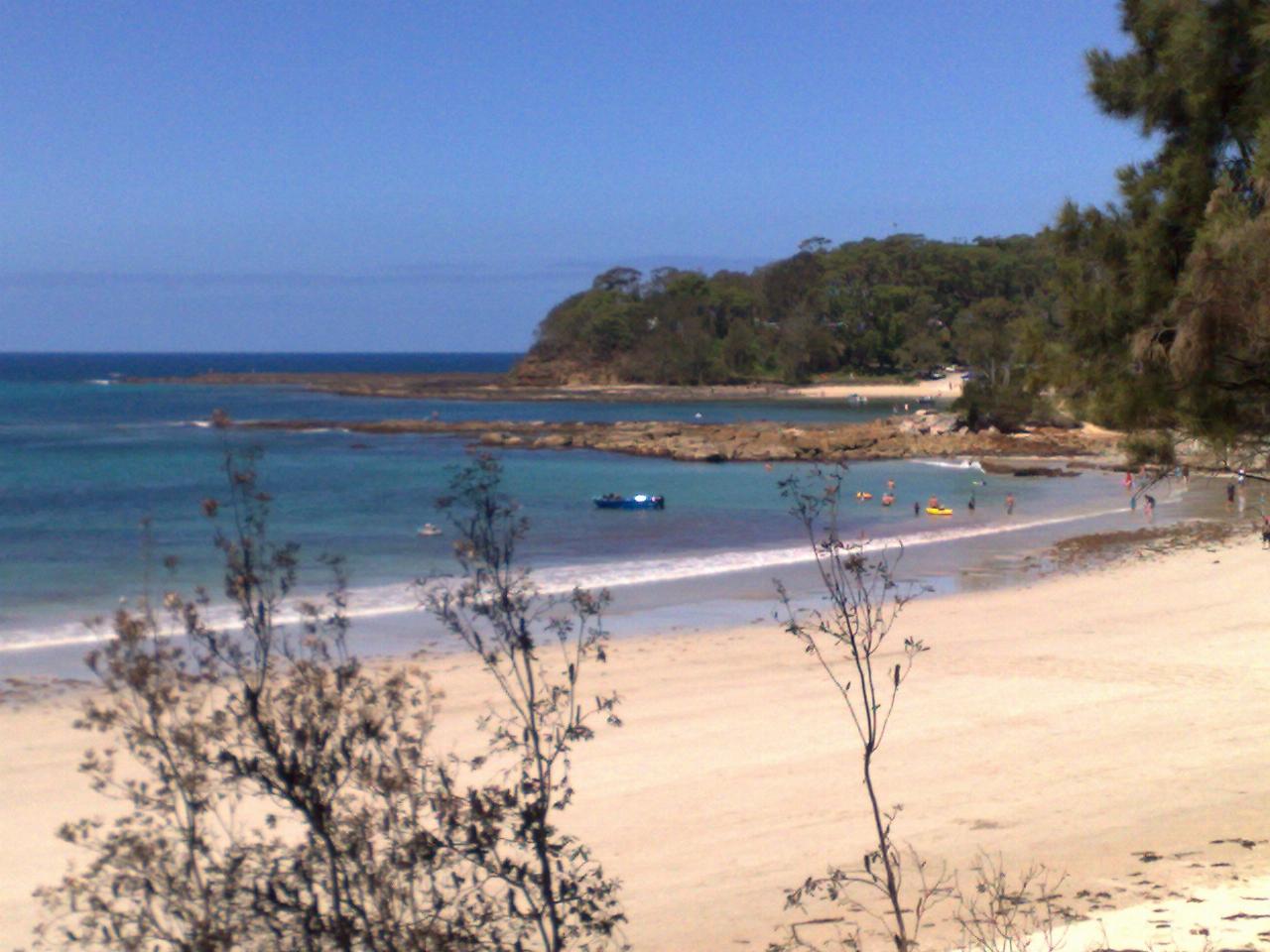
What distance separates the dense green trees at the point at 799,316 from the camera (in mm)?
102188

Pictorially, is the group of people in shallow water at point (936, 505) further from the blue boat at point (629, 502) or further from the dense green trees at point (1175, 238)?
the dense green trees at point (1175, 238)

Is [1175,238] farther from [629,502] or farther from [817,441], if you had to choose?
[817,441]

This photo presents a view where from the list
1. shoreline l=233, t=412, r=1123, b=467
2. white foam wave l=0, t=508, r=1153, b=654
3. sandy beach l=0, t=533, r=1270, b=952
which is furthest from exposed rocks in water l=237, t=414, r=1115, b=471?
sandy beach l=0, t=533, r=1270, b=952

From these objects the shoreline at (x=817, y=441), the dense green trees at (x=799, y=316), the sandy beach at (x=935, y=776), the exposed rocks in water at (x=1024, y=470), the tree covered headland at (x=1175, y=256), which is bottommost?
the sandy beach at (x=935, y=776)

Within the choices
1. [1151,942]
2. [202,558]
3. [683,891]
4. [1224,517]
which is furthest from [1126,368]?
[1224,517]

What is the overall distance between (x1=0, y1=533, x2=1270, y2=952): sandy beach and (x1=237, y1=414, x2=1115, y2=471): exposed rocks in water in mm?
29622

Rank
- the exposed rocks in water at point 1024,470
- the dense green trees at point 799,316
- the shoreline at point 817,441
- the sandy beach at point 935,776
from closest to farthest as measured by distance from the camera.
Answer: the sandy beach at point 935,776
the exposed rocks in water at point 1024,470
the shoreline at point 817,441
the dense green trees at point 799,316

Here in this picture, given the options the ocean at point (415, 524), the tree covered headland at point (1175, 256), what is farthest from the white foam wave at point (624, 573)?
the tree covered headland at point (1175, 256)

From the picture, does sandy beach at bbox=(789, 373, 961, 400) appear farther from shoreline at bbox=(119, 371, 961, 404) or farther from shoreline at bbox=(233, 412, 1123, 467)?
shoreline at bbox=(233, 412, 1123, 467)

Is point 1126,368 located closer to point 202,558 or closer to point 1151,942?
point 1151,942

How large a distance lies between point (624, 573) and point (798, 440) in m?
27.9

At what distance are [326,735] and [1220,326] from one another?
4.88 metres

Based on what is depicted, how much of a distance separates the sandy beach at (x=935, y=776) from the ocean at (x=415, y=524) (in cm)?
226

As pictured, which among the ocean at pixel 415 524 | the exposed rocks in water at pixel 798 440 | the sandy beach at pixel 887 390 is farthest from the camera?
the sandy beach at pixel 887 390
